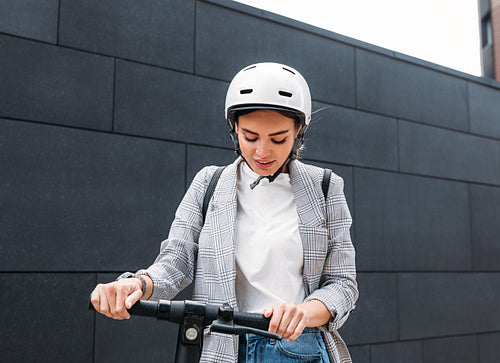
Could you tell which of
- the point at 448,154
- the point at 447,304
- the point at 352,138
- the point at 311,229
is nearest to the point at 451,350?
the point at 447,304

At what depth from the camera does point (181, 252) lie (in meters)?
2.08

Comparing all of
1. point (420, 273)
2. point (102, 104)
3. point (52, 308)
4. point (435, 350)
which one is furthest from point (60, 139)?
point (435, 350)

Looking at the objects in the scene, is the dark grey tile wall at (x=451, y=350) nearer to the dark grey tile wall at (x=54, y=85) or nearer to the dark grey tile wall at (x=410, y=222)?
the dark grey tile wall at (x=410, y=222)

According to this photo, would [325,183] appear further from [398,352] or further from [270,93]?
[398,352]

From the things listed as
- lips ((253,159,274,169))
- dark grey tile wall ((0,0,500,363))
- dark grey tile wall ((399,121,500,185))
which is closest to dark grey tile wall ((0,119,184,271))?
dark grey tile wall ((0,0,500,363))

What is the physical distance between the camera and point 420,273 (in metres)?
5.89

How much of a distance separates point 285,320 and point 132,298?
468 millimetres

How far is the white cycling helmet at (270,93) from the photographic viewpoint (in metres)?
2.16

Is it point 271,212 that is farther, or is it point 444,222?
point 444,222

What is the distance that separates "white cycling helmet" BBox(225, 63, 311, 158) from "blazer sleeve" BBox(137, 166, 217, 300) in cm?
31

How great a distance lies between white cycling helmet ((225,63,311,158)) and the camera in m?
2.16

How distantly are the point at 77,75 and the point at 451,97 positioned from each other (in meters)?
4.40

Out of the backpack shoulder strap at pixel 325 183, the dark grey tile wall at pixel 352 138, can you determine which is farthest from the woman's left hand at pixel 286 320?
the dark grey tile wall at pixel 352 138

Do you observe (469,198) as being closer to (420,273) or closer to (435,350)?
(420,273)
